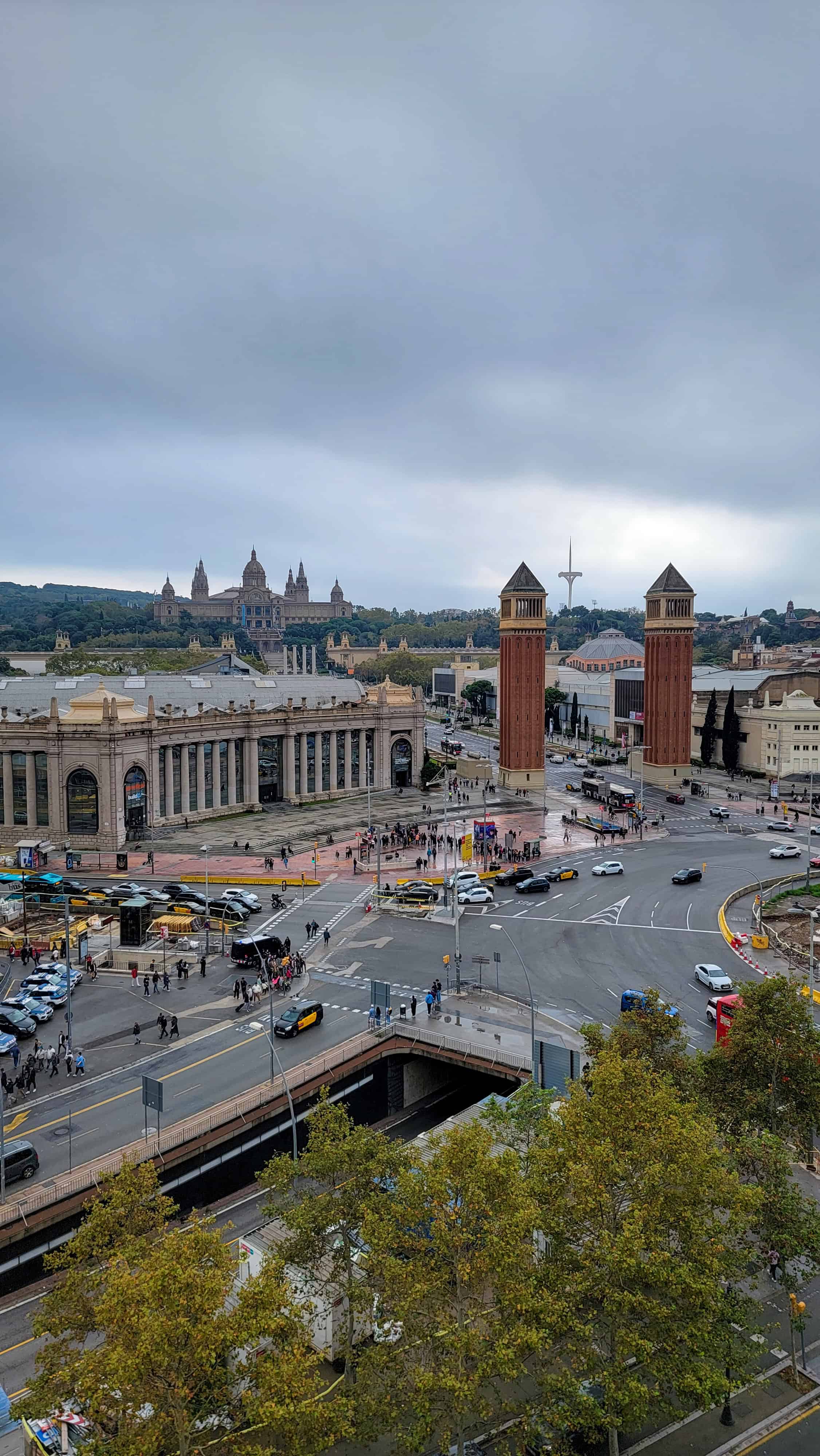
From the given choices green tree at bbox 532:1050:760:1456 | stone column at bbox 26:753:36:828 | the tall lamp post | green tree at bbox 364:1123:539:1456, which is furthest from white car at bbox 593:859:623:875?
green tree at bbox 364:1123:539:1456

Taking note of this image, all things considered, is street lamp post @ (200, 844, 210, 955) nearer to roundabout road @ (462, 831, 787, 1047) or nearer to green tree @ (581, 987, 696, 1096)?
roundabout road @ (462, 831, 787, 1047)

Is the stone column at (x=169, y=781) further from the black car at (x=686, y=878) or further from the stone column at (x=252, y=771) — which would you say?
the black car at (x=686, y=878)

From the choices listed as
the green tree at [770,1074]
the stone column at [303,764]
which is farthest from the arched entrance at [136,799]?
the green tree at [770,1074]

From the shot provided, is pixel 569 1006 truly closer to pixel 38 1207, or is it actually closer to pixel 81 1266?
pixel 38 1207

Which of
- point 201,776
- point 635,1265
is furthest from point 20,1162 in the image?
point 201,776

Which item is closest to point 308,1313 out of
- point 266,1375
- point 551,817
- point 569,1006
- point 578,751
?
point 266,1375

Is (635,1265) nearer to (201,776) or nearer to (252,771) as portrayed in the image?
(201,776)
